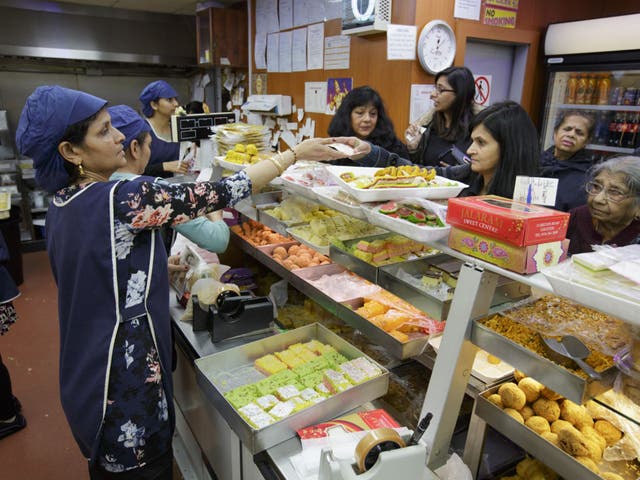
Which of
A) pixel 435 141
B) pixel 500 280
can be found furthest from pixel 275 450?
pixel 435 141

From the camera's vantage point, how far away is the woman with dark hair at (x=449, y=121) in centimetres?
334

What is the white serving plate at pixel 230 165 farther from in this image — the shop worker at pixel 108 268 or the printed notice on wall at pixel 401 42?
the printed notice on wall at pixel 401 42

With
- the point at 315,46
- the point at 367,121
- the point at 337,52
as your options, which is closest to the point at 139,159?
the point at 367,121

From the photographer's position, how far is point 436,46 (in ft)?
12.6

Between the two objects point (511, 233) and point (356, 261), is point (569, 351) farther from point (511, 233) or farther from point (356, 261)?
point (356, 261)

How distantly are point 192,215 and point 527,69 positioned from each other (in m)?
4.25

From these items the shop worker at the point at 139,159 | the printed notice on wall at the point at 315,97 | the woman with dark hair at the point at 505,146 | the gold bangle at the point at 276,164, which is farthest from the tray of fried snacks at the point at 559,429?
the printed notice on wall at the point at 315,97

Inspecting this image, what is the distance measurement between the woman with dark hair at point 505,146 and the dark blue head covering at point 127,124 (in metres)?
1.50

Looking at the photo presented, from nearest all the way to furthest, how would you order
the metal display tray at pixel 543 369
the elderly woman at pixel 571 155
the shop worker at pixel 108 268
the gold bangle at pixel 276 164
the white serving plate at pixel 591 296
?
the white serving plate at pixel 591 296
the metal display tray at pixel 543 369
the shop worker at pixel 108 268
the gold bangle at pixel 276 164
the elderly woman at pixel 571 155

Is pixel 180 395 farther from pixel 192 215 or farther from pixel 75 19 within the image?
pixel 75 19

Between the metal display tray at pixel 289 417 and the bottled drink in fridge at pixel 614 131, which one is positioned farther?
the bottled drink in fridge at pixel 614 131

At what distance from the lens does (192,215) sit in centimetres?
158

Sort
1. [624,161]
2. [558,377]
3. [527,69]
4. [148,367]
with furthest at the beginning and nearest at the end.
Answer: [527,69]
[624,161]
[148,367]
[558,377]

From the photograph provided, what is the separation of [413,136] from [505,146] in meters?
1.64
